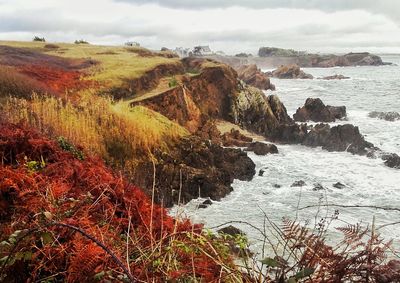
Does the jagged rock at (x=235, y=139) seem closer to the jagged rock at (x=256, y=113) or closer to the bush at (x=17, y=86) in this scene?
the jagged rock at (x=256, y=113)

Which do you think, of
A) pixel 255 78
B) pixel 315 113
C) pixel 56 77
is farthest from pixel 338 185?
pixel 255 78

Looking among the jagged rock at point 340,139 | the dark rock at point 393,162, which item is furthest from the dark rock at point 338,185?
the jagged rock at point 340,139

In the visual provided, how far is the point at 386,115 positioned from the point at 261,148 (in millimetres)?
17337

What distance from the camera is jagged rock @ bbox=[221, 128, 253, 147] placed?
2182 cm

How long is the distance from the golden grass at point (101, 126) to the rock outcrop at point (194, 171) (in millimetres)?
531

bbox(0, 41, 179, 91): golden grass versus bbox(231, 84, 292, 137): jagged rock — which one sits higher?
bbox(0, 41, 179, 91): golden grass

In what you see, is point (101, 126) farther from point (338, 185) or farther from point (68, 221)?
point (338, 185)

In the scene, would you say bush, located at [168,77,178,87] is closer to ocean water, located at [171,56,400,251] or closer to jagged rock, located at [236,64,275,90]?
ocean water, located at [171,56,400,251]

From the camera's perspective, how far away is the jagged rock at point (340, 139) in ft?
77.0

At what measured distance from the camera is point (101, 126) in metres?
12.7

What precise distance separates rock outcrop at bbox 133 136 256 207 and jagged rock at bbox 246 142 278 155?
3.28 meters

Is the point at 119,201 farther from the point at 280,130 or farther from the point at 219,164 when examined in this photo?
the point at 280,130

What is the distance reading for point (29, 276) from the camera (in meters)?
3.18

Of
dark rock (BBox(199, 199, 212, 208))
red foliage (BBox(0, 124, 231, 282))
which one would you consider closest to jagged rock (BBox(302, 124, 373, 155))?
dark rock (BBox(199, 199, 212, 208))
